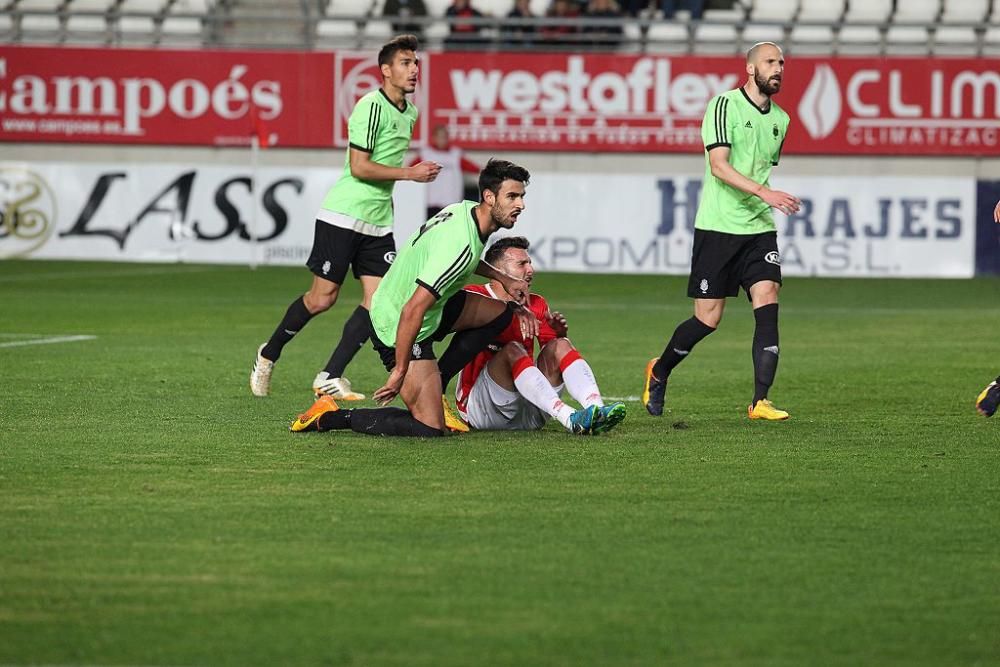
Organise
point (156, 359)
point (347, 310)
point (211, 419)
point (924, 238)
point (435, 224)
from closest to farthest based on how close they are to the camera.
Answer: point (435, 224), point (211, 419), point (156, 359), point (347, 310), point (924, 238)

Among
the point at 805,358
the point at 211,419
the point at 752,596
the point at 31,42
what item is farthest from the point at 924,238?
the point at 752,596

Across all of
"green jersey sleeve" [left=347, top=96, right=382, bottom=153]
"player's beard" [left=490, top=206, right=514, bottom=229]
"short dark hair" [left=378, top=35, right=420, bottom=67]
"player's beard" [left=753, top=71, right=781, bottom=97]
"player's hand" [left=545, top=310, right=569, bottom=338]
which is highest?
"short dark hair" [left=378, top=35, right=420, bottom=67]

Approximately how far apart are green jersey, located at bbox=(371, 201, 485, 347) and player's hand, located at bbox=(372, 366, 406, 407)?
407 mm

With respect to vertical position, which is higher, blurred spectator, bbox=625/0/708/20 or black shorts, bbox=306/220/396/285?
blurred spectator, bbox=625/0/708/20

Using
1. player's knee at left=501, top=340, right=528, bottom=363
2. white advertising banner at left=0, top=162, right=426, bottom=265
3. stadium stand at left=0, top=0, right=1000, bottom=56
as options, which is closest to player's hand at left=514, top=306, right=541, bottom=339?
player's knee at left=501, top=340, right=528, bottom=363

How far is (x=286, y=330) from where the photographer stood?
34.3 feet

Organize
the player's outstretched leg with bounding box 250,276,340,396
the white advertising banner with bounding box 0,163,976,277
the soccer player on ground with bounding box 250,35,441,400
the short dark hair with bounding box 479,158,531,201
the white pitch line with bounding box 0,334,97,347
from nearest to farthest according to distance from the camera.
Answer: the short dark hair with bounding box 479,158,531,201 → the soccer player on ground with bounding box 250,35,441,400 → the player's outstretched leg with bounding box 250,276,340,396 → the white pitch line with bounding box 0,334,97,347 → the white advertising banner with bounding box 0,163,976,277

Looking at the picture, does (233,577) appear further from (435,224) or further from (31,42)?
(31,42)

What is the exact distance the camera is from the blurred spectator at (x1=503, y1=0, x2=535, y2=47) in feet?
82.7

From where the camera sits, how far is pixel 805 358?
12992mm

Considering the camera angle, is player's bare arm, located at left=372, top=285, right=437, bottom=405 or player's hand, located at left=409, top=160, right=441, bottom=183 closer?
player's bare arm, located at left=372, top=285, right=437, bottom=405

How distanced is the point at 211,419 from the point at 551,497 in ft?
9.84

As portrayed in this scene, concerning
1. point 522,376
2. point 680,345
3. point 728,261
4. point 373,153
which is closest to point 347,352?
point 373,153

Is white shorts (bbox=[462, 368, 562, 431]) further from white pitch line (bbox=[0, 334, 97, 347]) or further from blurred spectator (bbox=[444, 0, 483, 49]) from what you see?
blurred spectator (bbox=[444, 0, 483, 49])
